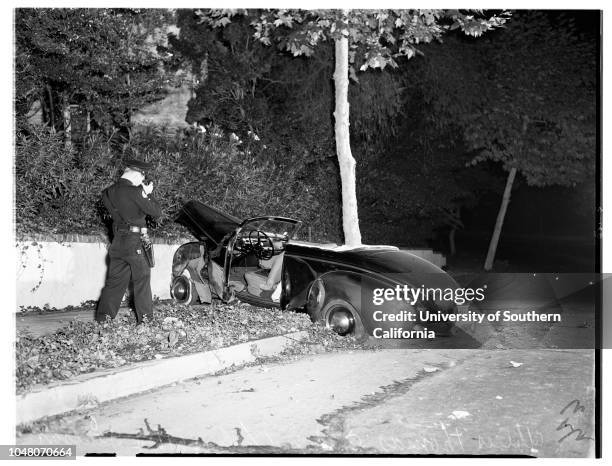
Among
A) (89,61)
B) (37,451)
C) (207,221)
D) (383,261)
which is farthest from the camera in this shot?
(89,61)

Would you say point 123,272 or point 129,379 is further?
point 123,272

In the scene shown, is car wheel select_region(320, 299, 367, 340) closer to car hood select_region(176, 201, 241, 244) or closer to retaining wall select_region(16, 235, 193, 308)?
car hood select_region(176, 201, 241, 244)

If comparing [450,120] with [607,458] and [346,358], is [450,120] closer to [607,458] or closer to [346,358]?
[346,358]

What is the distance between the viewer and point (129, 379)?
5297 millimetres

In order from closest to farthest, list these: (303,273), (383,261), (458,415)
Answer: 1. (458,415)
2. (383,261)
3. (303,273)

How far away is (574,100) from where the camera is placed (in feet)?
69.1

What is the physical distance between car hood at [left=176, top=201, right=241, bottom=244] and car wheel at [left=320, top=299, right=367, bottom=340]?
6.41 ft

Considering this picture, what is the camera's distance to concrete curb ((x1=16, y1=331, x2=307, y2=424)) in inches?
178

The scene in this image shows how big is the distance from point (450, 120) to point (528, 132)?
10.4ft

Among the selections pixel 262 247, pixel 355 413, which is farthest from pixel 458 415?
pixel 262 247

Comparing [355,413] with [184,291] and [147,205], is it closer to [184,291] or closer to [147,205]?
[147,205]

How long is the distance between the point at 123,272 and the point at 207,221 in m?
2.44

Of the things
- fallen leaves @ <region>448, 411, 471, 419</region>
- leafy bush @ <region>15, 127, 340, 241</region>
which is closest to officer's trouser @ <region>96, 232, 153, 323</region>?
leafy bush @ <region>15, 127, 340, 241</region>

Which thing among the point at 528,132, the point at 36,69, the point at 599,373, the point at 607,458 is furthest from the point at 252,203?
the point at 528,132
